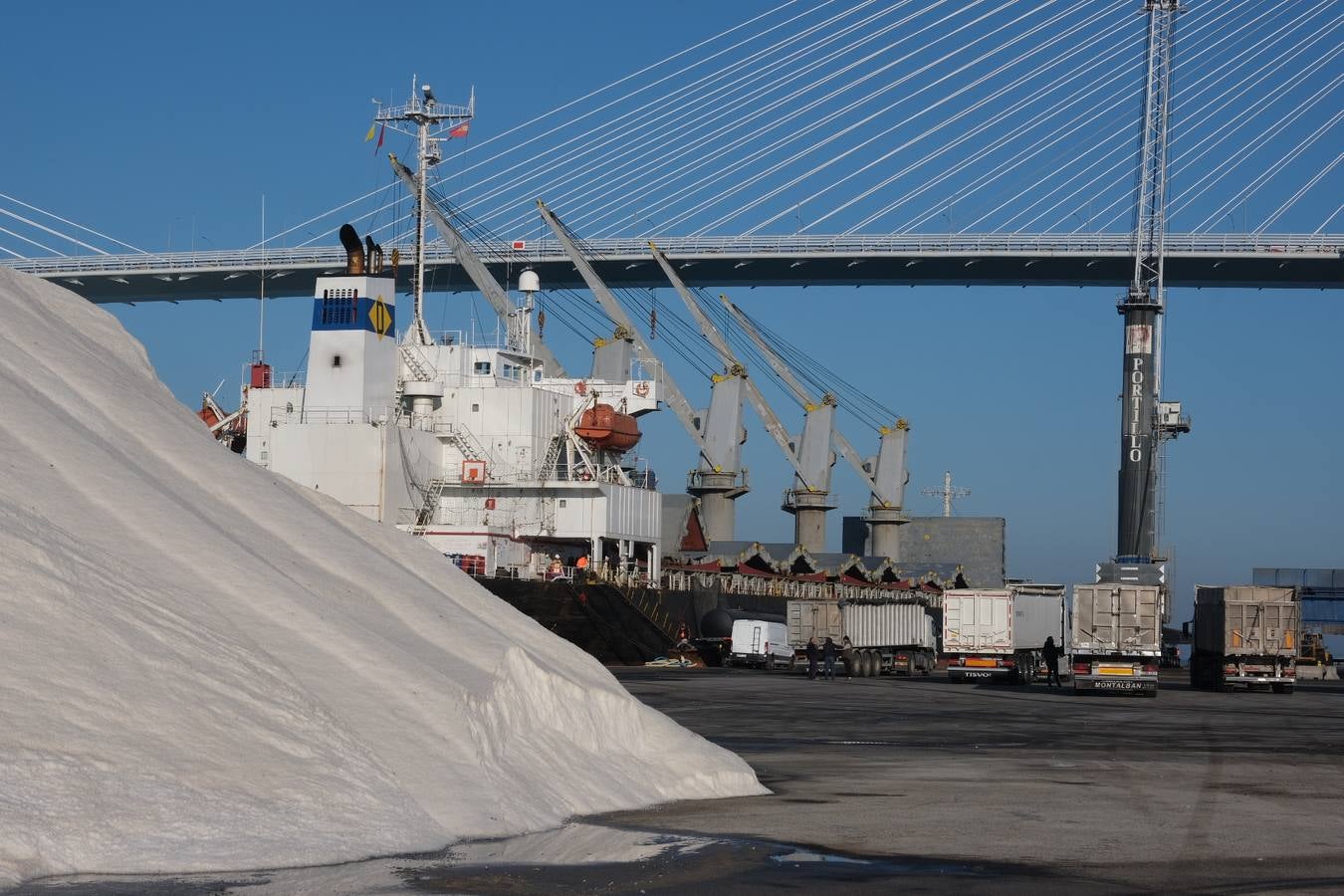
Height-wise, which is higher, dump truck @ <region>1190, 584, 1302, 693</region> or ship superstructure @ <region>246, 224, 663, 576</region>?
ship superstructure @ <region>246, 224, 663, 576</region>

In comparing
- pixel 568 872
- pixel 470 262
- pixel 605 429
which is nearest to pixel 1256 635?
pixel 605 429

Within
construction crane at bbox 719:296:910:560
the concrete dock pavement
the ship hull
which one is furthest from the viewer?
construction crane at bbox 719:296:910:560

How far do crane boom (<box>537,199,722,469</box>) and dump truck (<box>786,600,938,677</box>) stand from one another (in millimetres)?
30068

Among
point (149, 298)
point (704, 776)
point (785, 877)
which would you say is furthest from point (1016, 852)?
point (149, 298)

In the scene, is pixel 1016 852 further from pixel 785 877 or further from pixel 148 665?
pixel 148 665

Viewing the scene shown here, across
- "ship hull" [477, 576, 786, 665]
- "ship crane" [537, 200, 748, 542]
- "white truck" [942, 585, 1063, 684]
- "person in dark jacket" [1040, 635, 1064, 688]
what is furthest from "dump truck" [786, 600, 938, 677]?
"ship crane" [537, 200, 748, 542]

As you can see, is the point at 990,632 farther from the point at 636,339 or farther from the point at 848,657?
the point at 636,339

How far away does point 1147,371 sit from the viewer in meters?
83.0

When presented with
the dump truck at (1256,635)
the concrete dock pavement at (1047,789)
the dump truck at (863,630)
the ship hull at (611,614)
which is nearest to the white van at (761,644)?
the dump truck at (863,630)

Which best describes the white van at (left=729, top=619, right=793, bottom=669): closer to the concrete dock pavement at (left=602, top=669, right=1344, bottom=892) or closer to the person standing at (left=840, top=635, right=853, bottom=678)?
the person standing at (left=840, top=635, right=853, bottom=678)

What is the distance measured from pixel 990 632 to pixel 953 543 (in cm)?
6481

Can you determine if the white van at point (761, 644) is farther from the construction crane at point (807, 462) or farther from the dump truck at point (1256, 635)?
the construction crane at point (807, 462)

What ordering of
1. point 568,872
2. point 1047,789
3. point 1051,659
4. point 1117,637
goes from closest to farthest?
point 568,872 → point 1047,789 → point 1117,637 → point 1051,659

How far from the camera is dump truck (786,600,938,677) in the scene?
5425 cm
